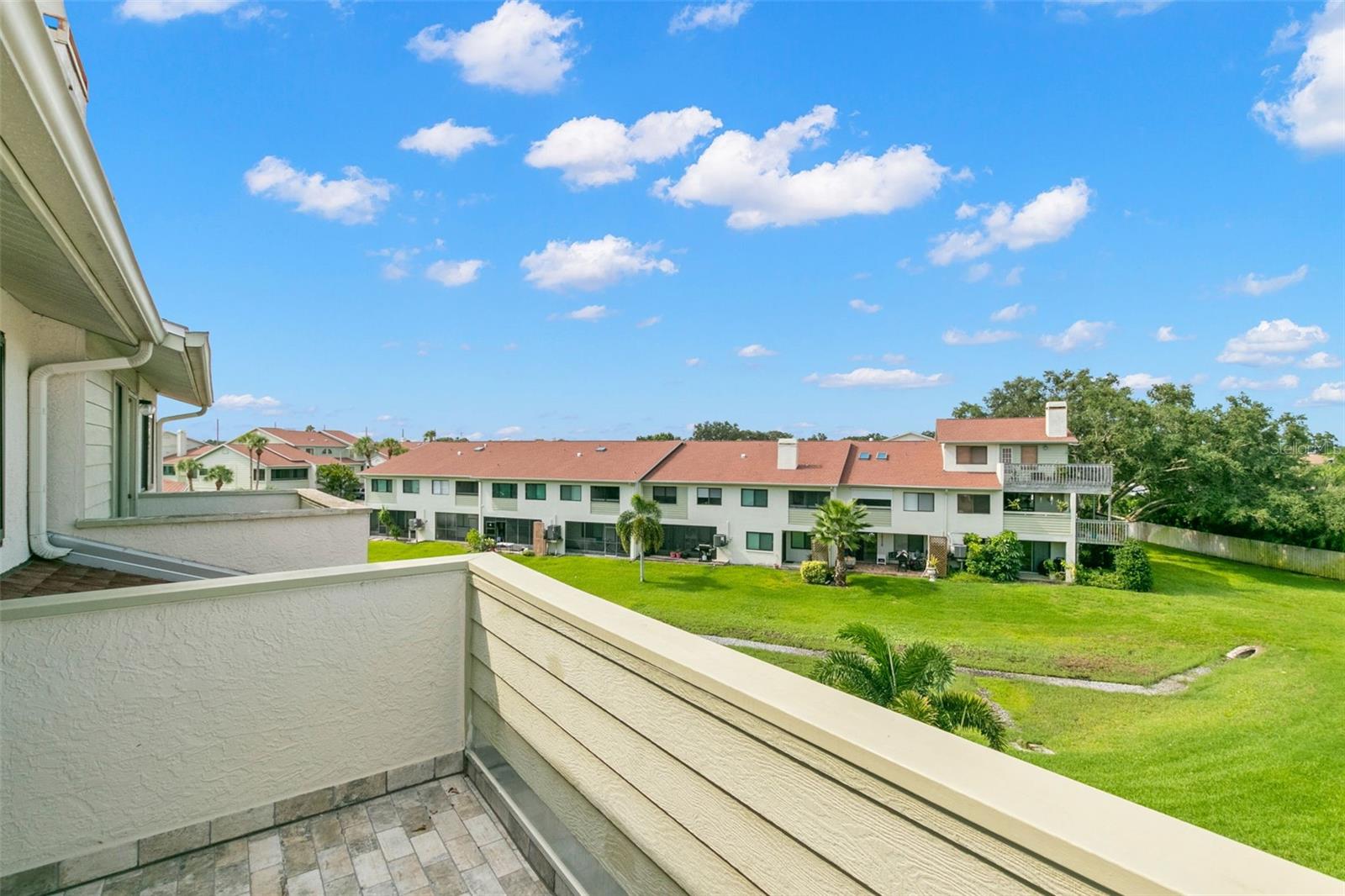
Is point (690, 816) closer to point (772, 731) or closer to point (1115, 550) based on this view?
point (772, 731)

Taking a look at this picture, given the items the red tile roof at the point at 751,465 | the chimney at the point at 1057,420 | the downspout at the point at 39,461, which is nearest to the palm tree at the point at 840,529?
the red tile roof at the point at 751,465

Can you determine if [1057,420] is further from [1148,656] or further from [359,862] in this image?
[359,862]

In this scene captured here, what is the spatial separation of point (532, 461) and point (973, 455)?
19718mm

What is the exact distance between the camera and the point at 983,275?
38969 millimetres

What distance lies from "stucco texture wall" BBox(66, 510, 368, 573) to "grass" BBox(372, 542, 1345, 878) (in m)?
7.52

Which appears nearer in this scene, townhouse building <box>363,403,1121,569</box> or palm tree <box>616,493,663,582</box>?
townhouse building <box>363,403,1121,569</box>

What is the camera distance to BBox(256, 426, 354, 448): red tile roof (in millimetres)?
44000

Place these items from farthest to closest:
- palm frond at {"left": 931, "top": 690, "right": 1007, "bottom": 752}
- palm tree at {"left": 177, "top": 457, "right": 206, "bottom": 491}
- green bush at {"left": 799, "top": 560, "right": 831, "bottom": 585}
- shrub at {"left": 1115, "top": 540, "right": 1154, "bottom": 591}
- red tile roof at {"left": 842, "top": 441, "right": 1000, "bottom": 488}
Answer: palm tree at {"left": 177, "top": 457, "right": 206, "bottom": 491} → red tile roof at {"left": 842, "top": 441, "right": 1000, "bottom": 488} → green bush at {"left": 799, "top": 560, "right": 831, "bottom": 585} → shrub at {"left": 1115, "top": 540, "right": 1154, "bottom": 591} → palm frond at {"left": 931, "top": 690, "right": 1007, "bottom": 752}

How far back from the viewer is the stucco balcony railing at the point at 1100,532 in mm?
21750

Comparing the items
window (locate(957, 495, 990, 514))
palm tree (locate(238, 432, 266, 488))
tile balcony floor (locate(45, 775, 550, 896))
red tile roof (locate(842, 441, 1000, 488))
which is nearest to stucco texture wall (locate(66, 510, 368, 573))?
tile balcony floor (locate(45, 775, 550, 896))

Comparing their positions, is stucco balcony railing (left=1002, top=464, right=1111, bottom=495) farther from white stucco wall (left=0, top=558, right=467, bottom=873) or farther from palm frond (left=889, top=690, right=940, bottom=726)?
white stucco wall (left=0, top=558, right=467, bottom=873)

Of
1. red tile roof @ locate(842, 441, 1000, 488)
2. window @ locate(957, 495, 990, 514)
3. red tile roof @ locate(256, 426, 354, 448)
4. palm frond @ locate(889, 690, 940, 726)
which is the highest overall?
red tile roof @ locate(256, 426, 354, 448)

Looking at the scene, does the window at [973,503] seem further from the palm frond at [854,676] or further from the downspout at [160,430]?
the downspout at [160,430]

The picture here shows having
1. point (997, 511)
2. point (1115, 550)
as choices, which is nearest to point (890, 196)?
point (997, 511)
